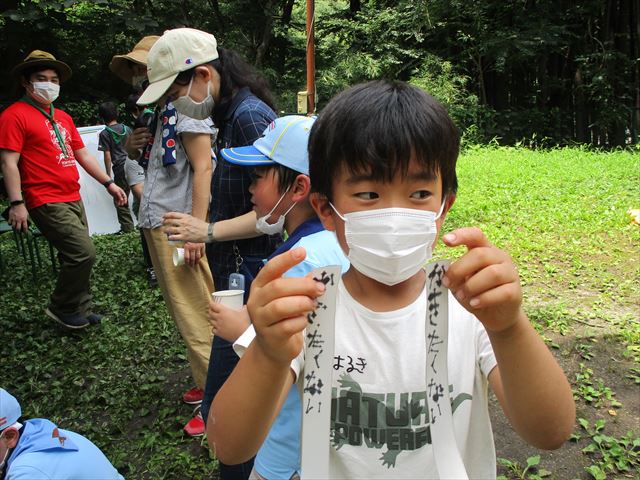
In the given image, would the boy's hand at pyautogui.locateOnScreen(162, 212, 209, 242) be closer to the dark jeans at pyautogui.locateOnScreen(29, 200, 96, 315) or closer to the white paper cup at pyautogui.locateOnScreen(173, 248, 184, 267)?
the white paper cup at pyautogui.locateOnScreen(173, 248, 184, 267)

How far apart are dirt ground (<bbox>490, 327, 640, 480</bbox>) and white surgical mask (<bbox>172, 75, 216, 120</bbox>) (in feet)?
7.23

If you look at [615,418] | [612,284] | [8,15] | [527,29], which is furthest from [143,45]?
[527,29]

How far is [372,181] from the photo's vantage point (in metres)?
1.02

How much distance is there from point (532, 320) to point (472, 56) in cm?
1266

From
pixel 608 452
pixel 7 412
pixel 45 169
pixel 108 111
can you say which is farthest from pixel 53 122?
pixel 608 452

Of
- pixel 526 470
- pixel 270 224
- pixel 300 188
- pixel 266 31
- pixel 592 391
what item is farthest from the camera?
pixel 266 31

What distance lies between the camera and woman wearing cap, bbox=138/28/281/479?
92.7 inches

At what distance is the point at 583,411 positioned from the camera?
123 inches

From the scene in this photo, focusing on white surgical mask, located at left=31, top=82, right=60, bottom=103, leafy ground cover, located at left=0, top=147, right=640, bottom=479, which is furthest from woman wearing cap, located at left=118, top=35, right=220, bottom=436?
white surgical mask, located at left=31, top=82, right=60, bottom=103

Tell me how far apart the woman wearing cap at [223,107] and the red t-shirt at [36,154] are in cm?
219

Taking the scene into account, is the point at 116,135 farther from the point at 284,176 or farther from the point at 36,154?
the point at 284,176

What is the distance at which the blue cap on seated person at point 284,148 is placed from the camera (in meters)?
1.83

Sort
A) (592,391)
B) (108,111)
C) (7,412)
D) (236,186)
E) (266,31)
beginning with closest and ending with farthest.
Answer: (7,412)
(236,186)
(592,391)
(108,111)
(266,31)

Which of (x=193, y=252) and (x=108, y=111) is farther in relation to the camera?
(x=108, y=111)
